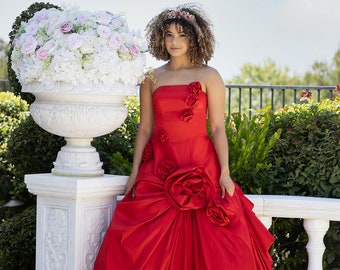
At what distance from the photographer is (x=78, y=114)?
3340 millimetres

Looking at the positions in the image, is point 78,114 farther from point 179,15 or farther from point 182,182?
point 179,15

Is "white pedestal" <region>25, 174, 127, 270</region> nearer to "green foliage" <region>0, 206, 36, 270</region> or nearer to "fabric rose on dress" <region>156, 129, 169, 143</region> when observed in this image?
"fabric rose on dress" <region>156, 129, 169, 143</region>

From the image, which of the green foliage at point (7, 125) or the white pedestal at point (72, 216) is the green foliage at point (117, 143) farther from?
the white pedestal at point (72, 216)

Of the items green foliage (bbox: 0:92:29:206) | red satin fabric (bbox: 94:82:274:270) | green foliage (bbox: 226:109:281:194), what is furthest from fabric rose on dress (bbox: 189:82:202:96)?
green foliage (bbox: 0:92:29:206)

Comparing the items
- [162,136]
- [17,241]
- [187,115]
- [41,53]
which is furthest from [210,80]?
[17,241]

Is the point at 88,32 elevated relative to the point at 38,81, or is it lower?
elevated

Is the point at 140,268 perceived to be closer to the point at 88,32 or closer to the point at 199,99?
the point at 199,99

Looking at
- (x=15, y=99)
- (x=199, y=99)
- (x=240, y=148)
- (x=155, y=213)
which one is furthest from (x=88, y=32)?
(x=15, y=99)

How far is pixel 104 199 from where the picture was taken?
3.53 metres

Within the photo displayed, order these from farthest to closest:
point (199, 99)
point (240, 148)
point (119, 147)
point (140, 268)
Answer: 1. point (119, 147)
2. point (240, 148)
3. point (199, 99)
4. point (140, 268)

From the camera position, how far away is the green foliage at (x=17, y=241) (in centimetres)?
494

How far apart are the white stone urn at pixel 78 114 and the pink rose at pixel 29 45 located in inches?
6.2

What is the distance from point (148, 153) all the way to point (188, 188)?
348 mm

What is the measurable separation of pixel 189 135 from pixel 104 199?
1.72 feet
